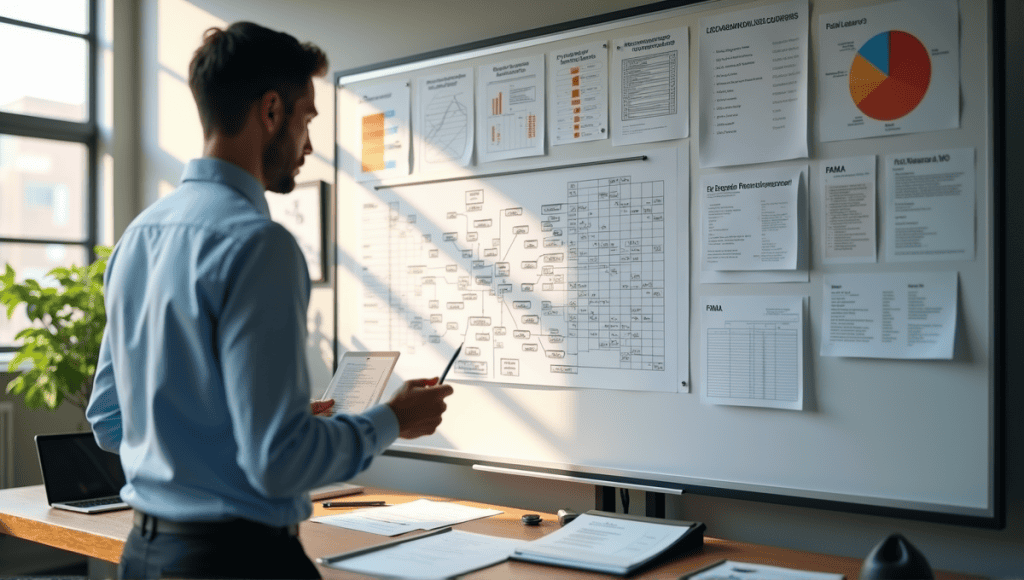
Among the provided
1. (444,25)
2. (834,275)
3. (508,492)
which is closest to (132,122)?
(444,25)

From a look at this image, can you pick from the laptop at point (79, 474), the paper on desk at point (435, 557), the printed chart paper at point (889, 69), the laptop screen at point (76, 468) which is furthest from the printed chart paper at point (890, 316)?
the laptop screen at point (76, 468)

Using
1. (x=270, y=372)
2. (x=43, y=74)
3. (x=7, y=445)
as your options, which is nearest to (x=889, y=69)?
A: (x=270, y=372)

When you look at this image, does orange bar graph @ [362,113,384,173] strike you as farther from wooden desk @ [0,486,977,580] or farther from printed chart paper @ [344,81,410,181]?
wooden desk @ [0,486,977,580]

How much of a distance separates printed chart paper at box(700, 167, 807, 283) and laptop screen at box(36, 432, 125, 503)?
1.87 m

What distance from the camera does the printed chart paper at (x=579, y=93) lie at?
2283 millimetres

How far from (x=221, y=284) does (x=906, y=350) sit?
57.3 inches

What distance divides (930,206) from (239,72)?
4.78 ft

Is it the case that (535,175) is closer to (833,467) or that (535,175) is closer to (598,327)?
(598,327)

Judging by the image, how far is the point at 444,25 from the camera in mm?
2660

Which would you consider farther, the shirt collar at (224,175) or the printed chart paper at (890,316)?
the printed chart paper at (890,316)

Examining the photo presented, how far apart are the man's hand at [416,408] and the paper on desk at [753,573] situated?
23.1 inches

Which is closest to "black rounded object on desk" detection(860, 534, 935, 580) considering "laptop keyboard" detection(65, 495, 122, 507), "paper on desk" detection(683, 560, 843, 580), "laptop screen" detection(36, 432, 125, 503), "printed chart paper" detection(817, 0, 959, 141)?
"paper on desk" detection(683, 560, 843, 580)

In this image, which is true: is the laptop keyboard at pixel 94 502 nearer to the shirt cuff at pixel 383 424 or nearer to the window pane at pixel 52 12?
the shirt cuff at pixel 383 424

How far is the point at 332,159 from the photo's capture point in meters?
2.90
